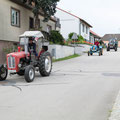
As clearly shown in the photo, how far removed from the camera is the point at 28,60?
999cm

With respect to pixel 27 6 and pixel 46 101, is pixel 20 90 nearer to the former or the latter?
pixel 46 101

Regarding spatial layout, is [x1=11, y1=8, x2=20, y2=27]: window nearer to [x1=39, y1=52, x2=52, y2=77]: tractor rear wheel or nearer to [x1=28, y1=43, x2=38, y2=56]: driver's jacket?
[x1=39, y1=52, x2=52, y2=77]: tractor rear wheel

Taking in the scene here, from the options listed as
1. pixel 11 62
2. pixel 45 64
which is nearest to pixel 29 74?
pixel 11 62

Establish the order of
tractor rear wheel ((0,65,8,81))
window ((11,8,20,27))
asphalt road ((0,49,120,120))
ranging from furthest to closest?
1. window ((11,8,20,27))
2. tractor rear wheel ((0,65,8,81))
3. asphalt road ((0,49,120,120))

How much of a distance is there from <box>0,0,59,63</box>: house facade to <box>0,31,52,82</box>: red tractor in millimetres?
7655

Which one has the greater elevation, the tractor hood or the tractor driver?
the tractor driver

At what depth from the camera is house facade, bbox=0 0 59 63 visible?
58.5ft

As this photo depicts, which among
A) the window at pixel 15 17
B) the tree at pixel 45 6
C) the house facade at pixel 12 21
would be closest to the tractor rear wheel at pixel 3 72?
the house facade at pixel 12 21

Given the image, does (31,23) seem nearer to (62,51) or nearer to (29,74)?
(62,51)

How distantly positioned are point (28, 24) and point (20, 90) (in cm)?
1493

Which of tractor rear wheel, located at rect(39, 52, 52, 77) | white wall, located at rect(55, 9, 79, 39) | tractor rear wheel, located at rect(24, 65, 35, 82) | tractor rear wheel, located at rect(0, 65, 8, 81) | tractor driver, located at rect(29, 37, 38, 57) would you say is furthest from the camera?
white wall, located at rect(55, 9, 79, 39)

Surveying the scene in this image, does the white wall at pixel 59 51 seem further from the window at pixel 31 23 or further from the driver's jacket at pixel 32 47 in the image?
the driver's jacket at pixel 32 47

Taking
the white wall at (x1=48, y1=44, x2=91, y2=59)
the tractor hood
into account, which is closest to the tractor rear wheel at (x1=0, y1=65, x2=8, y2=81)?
the tractor hood

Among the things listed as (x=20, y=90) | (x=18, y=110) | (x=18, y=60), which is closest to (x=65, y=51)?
(x=18, y=60)
